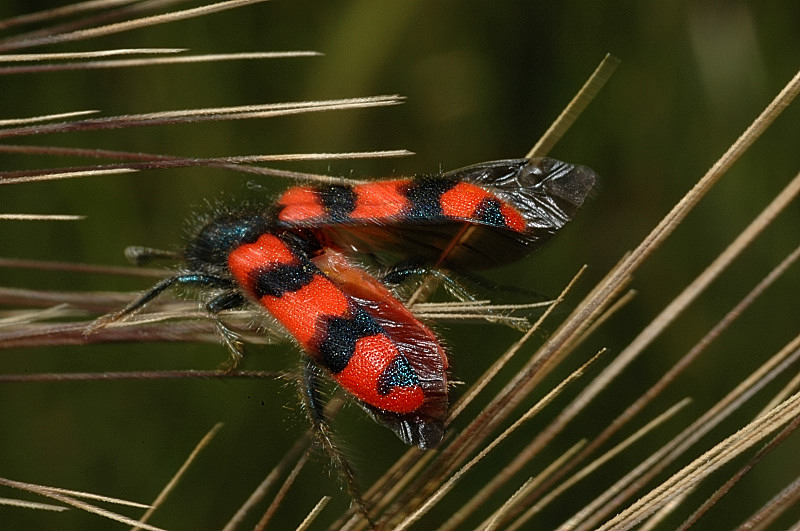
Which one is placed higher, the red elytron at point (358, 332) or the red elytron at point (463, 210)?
the red elytron at point (463, 210)

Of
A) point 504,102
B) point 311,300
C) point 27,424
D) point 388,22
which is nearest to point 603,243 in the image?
point 504,102

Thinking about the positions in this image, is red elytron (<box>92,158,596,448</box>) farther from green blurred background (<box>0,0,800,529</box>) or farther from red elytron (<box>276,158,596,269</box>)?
green blurred background (<box>0,0,800,529</box>)

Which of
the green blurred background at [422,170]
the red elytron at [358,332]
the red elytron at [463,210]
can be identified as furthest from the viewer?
the green blurred background at [422,170]

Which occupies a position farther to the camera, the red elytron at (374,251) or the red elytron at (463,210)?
the red elytron at (463,210)

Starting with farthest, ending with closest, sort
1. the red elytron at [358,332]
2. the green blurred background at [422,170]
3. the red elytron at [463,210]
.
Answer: the green blurred background at [422,170] → the red elytron at [463,210] → the red elytron at [358,332]

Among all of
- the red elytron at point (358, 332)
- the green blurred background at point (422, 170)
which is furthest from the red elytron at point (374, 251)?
the green blurred background at point (422, 170)

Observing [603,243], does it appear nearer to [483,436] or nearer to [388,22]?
[388,22]

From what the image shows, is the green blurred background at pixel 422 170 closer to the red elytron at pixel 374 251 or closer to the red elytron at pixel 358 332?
the red elytron at pixel 374 251
